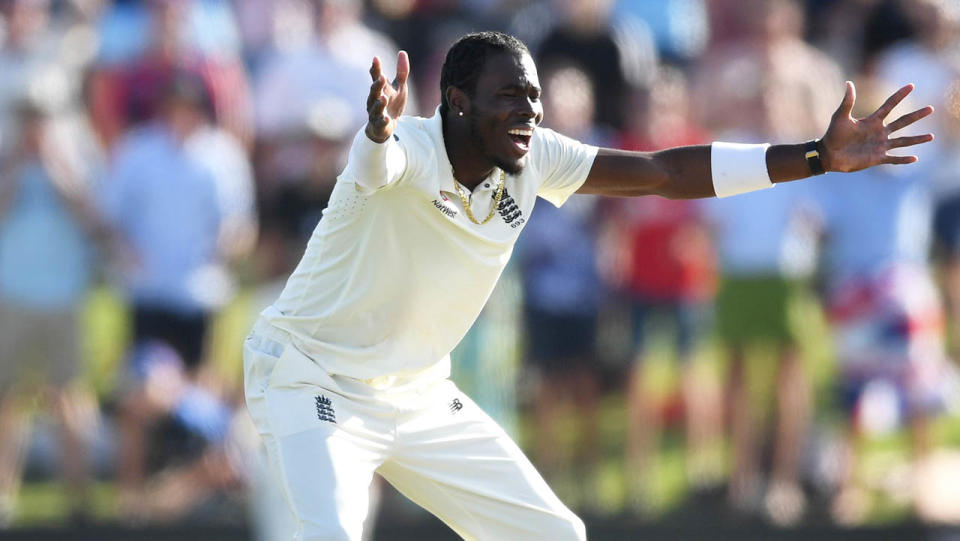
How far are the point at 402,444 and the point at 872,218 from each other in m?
4.82

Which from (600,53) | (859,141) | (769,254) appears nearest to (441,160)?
(859,141)

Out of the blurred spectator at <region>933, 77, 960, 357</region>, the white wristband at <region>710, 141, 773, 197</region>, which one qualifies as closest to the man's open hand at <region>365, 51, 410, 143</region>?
the white wristband at <region>710, 141, 773, 197</region>

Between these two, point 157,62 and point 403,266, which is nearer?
point 403,266

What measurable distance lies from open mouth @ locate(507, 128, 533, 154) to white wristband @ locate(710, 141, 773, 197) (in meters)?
0.84

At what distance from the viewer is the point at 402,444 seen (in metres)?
5.53

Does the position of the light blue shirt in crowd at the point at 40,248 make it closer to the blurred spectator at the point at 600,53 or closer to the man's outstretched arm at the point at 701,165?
the blurred spectator at the point at 600,53

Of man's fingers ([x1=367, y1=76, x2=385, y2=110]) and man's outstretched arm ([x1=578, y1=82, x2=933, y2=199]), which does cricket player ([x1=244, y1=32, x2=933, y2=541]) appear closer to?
man's outstretched arm ([x1=578, y1=82, x2=933, y2=199])

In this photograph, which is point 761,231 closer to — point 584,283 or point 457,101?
point 584,283

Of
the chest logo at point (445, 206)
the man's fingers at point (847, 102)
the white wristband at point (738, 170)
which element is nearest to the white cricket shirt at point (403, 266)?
the chest logo at point (445, 206)

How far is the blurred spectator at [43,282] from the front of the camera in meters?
9.36

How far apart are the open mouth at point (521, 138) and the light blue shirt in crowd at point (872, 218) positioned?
4.51 m

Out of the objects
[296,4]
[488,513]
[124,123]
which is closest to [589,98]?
[296,4]

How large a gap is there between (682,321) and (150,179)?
3446mm

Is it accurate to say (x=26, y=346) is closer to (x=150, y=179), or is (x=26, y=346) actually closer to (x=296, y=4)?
(x=150, y=179)
